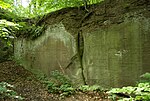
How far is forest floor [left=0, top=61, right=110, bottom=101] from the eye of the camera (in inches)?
232

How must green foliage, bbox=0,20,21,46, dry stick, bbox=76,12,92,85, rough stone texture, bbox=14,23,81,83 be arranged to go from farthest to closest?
rough stone texture, bbox=14,23,81,83
dry stick, bbox=76,12,92,85
green foliage, bbox=0,20,21,46

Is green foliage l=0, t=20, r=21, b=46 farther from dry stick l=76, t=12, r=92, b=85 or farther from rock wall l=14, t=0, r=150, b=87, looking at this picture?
dry stick l=76, t=12, r=92, b=85

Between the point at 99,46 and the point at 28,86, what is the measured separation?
3.04m

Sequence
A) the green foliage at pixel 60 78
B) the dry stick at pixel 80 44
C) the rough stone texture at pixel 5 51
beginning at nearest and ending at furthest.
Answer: the dry stick at pixel 80 44, the green foliage at pixel 60 78, the rough stone texture at pixel 5 51

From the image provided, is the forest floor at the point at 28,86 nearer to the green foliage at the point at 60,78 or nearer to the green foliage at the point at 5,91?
the green foliage at the point at 5,91

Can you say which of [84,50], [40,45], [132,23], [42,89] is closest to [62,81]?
[42,89]

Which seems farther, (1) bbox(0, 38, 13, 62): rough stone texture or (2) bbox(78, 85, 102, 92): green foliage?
(1) bbox(0, 38, 13, 62): rough stone texture

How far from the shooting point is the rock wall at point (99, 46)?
17.5ft

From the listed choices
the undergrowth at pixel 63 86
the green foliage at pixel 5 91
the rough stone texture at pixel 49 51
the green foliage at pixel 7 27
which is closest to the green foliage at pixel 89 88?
the undergrowth at pixel 63 86

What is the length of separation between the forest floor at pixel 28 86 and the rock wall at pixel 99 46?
0.56m

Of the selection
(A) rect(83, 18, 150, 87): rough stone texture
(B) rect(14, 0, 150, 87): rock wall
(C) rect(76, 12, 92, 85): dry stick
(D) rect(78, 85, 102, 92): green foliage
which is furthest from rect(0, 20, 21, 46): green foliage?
(D) rect(78, 85, 102, 92): green foliage

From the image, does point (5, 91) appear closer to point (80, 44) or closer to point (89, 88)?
point (89, 88)

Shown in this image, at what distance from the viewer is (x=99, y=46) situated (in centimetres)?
626

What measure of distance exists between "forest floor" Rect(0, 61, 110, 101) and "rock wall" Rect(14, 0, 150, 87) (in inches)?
22.2
